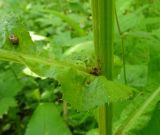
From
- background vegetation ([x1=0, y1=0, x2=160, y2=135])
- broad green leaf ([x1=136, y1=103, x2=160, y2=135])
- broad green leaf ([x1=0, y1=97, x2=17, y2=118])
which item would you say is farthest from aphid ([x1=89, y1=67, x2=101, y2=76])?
broad green leaf ([x1=0, y1=97, x2=17, y2=118])

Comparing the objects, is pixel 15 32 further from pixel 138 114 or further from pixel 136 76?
pixel 136 76

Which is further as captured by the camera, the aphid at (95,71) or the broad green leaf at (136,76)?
the broad green leaf at (136,76)

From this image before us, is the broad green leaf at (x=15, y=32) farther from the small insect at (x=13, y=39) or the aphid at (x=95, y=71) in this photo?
the aphid at (x=95, y=71)

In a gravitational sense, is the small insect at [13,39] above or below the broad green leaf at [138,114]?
above

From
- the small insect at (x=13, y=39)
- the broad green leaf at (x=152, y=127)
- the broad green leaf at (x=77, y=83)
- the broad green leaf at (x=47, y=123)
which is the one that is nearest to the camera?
the broad green leaf at (x=77, y=83)

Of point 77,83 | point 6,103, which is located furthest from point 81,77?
point 6,103

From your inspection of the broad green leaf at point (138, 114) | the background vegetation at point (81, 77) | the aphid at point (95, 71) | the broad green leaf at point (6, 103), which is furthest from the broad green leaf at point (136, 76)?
the broad green leaf at point (6, 103)
